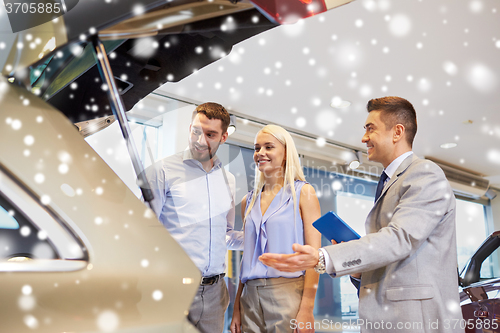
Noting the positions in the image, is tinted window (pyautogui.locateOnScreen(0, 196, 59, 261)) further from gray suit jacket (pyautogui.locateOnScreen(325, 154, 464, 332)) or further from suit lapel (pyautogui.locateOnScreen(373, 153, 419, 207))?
suit lapel (pyautogui.locateOnScreen(373, 153, 419, 207))

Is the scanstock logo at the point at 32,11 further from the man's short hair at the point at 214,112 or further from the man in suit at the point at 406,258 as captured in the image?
the man in suit at the point at 406,258

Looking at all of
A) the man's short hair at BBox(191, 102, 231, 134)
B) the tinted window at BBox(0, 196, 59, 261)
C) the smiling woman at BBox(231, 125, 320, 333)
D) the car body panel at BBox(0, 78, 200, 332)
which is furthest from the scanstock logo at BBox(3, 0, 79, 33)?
the smiling woman at BBox(231, 125, 320, 333)

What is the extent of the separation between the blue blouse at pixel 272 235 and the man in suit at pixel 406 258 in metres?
0.28

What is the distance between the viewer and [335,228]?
1.21 m

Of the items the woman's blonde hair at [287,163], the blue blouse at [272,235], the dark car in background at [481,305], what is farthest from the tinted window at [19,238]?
the dark car in background at [481,305]

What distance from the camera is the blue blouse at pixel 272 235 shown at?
140 cm

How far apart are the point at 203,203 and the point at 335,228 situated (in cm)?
43

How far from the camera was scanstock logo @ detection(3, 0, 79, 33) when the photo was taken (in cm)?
65

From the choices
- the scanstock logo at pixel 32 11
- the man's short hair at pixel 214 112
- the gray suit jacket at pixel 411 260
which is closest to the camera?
the scanstock logo at pixel 32 11

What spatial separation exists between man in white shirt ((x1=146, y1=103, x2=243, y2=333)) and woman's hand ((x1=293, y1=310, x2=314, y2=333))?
0.26m

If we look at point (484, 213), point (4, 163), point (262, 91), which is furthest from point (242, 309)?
point (484, 213)

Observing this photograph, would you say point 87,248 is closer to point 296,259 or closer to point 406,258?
point 296,259

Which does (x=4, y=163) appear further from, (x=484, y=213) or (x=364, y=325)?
(x=484, y=213)

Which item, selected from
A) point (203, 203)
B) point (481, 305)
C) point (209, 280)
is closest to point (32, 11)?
point (203, 203)
